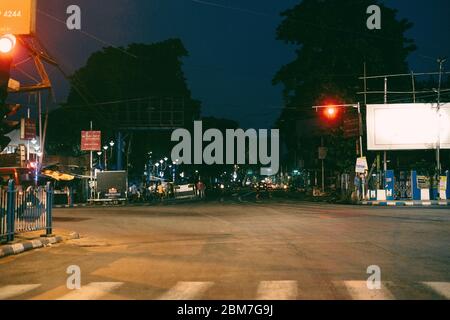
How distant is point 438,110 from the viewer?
4234cm

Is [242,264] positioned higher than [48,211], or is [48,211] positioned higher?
[48,211]

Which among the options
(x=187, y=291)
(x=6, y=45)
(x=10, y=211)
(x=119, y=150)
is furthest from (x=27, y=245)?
(x=119, y=150)

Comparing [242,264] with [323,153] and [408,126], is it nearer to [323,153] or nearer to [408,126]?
[408,126]

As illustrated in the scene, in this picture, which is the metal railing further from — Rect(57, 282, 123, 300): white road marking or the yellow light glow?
Rect(57, 282, 123, 300): white road marking

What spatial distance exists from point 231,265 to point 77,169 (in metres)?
47.2

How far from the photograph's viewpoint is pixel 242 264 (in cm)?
1119

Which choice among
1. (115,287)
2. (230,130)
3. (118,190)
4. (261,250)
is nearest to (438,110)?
(118,190)

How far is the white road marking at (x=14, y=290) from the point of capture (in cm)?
829

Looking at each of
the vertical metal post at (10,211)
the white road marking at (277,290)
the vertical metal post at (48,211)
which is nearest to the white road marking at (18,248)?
the vertical metal post at (10,211)

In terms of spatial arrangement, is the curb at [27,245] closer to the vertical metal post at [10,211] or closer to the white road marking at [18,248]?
the white road marking at [18,248]

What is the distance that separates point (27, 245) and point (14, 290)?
20.1 feet

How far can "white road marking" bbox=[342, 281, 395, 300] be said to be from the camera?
307 inches

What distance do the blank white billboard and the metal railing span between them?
3158cm

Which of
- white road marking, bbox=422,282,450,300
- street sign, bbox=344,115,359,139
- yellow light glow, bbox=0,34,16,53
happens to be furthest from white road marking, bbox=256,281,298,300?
street sign, bbox=344,115,359,139
